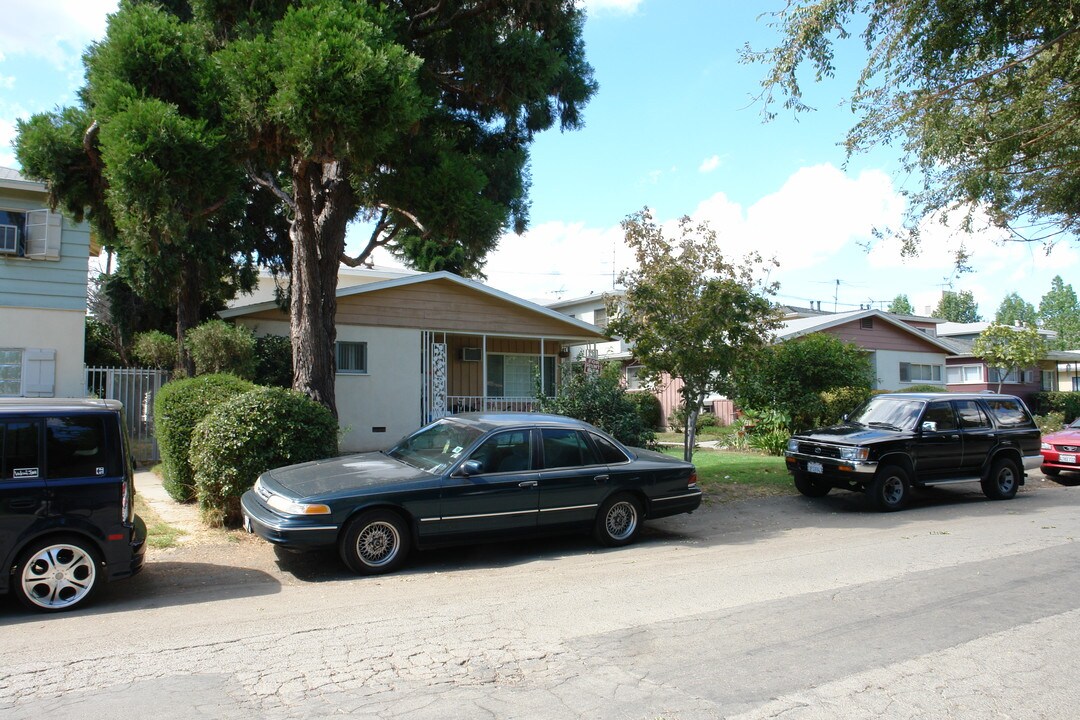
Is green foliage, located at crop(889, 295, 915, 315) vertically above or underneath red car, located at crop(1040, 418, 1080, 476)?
above

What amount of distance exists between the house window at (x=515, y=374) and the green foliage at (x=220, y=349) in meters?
7.86

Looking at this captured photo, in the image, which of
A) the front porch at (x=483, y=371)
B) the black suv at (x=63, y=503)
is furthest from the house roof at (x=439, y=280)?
the black suv at (x=63, y=503)

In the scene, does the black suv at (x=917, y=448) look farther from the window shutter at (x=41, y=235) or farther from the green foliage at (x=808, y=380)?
the window shutter at (x=41, y=235)

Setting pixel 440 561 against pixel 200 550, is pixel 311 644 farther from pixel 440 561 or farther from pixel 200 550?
pixel 200 550

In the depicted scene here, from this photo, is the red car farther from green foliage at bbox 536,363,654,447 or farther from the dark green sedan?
the dark green sedan

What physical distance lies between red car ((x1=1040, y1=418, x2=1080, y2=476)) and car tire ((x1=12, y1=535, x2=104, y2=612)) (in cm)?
1714

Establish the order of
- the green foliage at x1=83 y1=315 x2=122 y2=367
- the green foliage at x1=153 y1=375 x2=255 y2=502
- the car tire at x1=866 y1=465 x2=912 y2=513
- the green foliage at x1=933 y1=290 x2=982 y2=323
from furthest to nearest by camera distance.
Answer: the green foliage at x1=933 y1=290 x2=982 y2=323 → the green foliage at x1=83 y1=315 x2=122 y2=367 → the car tire at x1=866 y1=465 x2=912 y2=513 → the green foliage at x1=153 y1=375 x2=255 y2=502

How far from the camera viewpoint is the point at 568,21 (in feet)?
43.2

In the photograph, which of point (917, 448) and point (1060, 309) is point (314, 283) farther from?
point (1060, 309)

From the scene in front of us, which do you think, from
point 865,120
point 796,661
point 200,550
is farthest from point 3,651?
point 865,120

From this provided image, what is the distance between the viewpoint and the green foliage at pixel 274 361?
15.9 metres

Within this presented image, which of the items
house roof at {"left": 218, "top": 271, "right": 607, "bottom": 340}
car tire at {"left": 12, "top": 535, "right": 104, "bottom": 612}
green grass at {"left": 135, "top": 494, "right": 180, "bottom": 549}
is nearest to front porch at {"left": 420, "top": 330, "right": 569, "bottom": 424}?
house roof at {"left": 218, "top": 271, "right": 607, "bottom": 340}

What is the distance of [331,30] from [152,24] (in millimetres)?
2779

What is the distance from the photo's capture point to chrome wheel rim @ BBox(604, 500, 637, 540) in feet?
29.2
